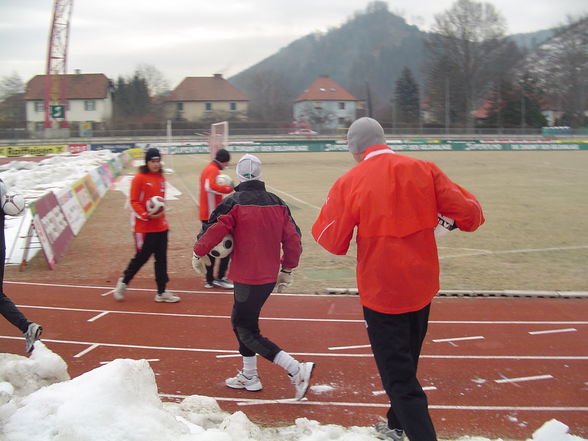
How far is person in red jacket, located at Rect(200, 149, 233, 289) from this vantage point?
8.55 m

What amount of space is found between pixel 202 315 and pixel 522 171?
25951mm

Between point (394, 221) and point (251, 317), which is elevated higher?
point (394, 221)

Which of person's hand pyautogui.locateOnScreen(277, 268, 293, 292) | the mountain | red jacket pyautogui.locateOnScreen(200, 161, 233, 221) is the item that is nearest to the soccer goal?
red jacket pyautogui.locateOnScreen(200, 161, 233, 221)

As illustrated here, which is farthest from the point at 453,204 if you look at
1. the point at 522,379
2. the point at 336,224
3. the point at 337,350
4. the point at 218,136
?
the point at 218,136

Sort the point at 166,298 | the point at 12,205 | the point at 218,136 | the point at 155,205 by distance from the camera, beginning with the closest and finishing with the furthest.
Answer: the point at 12,205, the point at 155,205, the point at 166,298, the point at 218,136

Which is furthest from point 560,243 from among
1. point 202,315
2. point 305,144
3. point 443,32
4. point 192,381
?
point 443,32

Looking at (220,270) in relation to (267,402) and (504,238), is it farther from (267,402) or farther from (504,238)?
(504,238)

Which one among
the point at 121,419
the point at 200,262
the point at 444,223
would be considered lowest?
the point at 121,419

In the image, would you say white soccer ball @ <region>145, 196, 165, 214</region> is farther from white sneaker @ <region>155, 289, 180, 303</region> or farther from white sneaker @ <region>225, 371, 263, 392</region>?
white sneaker @ <region>225, 371, 263, 392</region>

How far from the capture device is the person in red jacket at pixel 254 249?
4.80m

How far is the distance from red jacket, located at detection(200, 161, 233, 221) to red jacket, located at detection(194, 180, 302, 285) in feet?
12.0

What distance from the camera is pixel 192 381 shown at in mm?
5281

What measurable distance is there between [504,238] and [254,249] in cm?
896

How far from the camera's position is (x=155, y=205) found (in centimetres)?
745
